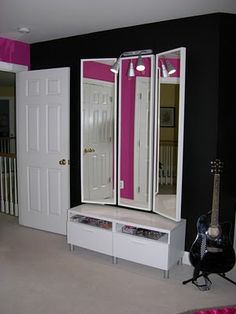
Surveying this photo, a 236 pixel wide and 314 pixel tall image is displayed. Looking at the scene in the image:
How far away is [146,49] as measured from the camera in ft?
11.2

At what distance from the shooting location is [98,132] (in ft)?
12.5

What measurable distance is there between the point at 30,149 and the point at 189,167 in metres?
2.14

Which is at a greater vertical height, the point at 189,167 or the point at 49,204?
the point at 189,167

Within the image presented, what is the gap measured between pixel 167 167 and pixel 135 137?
0.53 meters

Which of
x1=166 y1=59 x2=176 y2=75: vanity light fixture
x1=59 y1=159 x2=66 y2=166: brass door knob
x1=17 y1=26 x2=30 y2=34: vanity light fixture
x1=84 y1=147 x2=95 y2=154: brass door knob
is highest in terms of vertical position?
x1=17 y1=26 x2=30 y2=34: vanity light fixture

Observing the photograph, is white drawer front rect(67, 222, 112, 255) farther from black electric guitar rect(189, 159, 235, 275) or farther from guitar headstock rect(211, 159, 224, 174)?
guitar headstock rect(211, 159, 224, 174)

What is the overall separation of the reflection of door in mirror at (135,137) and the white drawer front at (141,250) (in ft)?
1.55

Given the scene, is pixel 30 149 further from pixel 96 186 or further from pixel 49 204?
pixel 96 186

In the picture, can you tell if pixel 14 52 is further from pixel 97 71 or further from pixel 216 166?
pixel 216 166

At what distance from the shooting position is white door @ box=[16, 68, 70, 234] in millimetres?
4004

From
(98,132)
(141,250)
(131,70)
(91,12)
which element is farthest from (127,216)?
(91,12)

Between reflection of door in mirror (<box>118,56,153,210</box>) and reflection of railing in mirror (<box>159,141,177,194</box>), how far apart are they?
0.17 m

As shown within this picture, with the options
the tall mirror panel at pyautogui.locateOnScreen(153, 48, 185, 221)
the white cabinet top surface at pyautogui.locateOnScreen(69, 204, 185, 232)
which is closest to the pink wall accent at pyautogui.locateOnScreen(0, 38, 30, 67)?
the tall mirror panel at pyautogui.locateOnScreen(153, 48, 185, 221)

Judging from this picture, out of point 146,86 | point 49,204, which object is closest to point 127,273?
point 49,204
